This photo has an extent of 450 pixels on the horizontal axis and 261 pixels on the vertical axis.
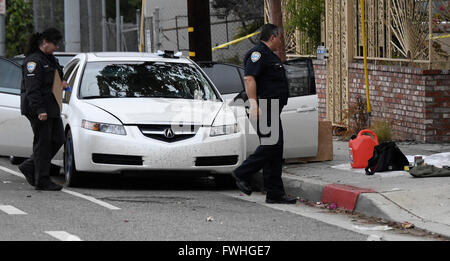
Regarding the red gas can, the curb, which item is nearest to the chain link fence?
the red gas can

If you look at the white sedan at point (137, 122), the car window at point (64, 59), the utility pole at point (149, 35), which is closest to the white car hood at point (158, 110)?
the white sedan at point (137, 122)

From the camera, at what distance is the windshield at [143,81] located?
1227cm

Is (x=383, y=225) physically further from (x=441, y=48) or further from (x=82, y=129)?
(x=441, y=48)

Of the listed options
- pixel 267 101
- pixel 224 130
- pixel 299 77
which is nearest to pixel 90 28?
pixel 299 77

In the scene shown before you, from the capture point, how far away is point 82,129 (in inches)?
452

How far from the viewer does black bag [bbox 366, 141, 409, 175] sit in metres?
11.7

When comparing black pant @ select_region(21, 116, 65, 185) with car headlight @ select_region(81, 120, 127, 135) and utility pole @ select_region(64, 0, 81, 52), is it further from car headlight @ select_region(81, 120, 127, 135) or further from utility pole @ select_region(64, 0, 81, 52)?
utility pole @ select_region(64, 0, 81, 52)

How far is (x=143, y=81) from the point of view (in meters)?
12.5

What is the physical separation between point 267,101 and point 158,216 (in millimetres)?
1836

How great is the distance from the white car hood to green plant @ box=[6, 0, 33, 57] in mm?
25574

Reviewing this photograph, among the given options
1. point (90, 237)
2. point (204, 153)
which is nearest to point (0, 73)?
point (204, 153)

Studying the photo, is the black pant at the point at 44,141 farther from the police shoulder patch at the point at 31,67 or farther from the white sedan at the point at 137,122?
the police shoulder patch at the point at 31,67

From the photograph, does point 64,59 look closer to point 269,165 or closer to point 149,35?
point 149,35

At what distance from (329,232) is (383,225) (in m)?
0.81
